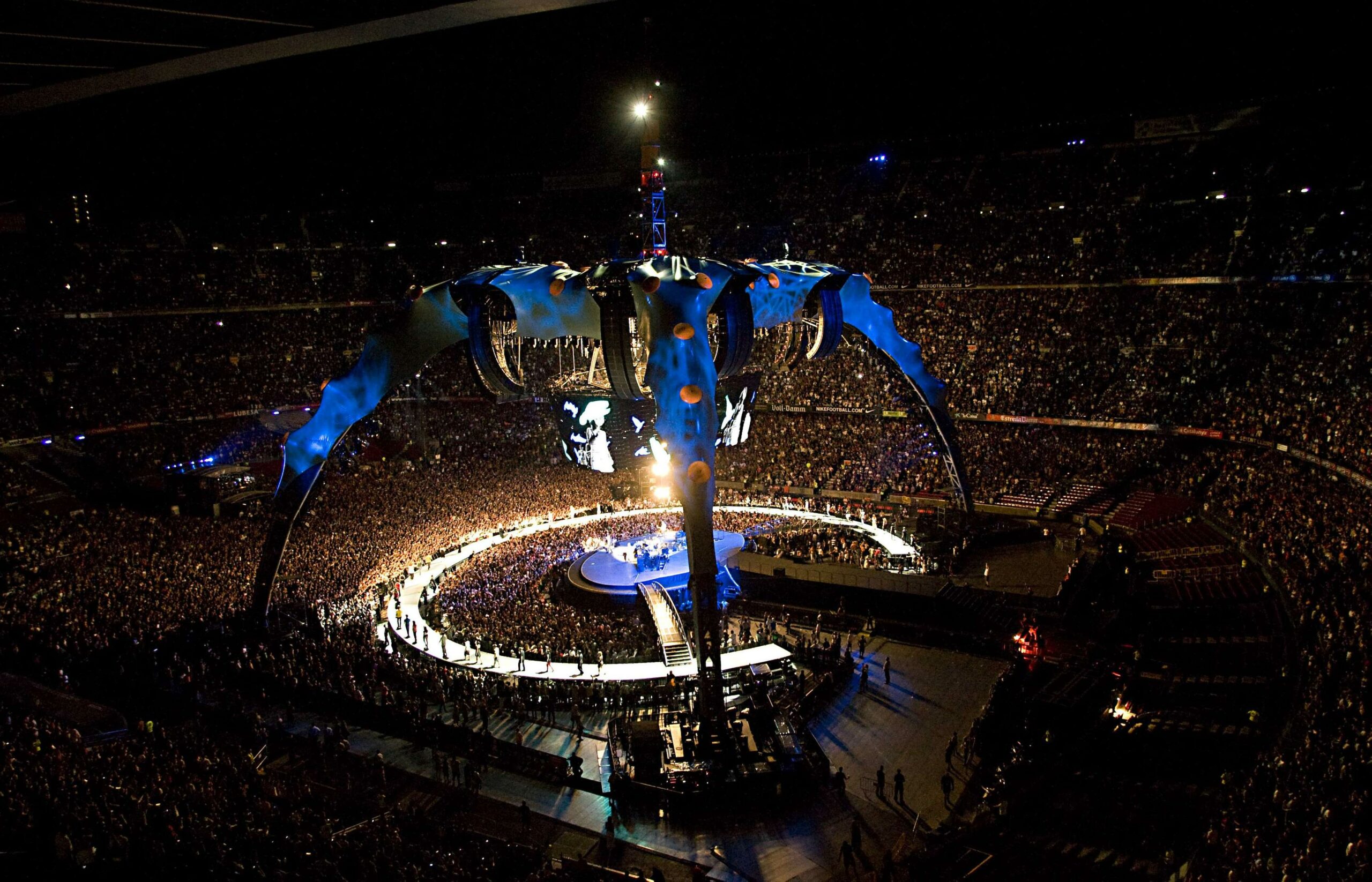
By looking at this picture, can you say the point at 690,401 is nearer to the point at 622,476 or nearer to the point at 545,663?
the point at 545,663

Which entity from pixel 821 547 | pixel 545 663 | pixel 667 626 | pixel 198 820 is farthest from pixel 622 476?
pixel 198 820

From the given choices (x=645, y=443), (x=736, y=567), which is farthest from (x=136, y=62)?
(x=736, y=567)

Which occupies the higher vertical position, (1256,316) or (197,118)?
(197,118)

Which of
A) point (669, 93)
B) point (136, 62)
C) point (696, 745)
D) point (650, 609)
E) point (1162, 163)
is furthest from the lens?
point (1162, 163)

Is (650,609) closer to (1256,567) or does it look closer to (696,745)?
(696,745)

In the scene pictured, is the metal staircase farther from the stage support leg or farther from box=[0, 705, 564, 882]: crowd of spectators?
the stage support leg

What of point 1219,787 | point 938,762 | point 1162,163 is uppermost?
point 1162,163

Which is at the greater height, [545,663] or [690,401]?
[690,401]
